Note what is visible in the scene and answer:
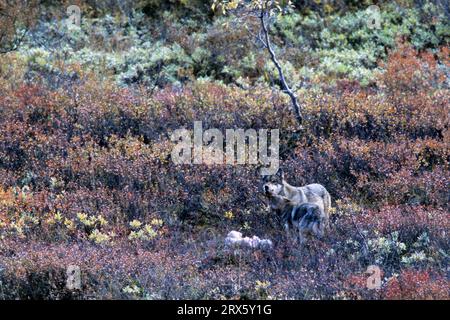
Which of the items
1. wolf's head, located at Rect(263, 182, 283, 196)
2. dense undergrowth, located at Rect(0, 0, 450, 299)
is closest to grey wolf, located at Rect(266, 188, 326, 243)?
wolf's head, located at Rect(263, 182, 283, 196)

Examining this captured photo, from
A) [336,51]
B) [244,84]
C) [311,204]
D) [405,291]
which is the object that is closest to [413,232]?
[311,204]

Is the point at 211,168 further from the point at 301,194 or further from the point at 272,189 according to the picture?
the point at 301,194

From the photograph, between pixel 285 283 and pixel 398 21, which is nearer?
pixel 285 283

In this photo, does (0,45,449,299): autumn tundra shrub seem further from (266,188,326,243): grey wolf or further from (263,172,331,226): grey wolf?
(263,172,331,226): grey wolf

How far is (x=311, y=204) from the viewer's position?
11969 millimetres

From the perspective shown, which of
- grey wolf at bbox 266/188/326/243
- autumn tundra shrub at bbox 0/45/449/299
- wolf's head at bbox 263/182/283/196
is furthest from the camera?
wolf's head at bbox 263/182/283/196

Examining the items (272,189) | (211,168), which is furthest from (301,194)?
(211,168)

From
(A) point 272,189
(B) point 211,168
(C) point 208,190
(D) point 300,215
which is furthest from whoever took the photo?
(B) point 211,168

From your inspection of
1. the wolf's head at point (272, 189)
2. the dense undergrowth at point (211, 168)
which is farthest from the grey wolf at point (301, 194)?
the dense undergrowth at point (211, 168)

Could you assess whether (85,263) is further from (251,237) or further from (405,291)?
(405,291)

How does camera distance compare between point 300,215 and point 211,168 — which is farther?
point 211,168

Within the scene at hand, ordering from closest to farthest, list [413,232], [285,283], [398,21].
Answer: [285,283]
[413,232]
[398,21]
